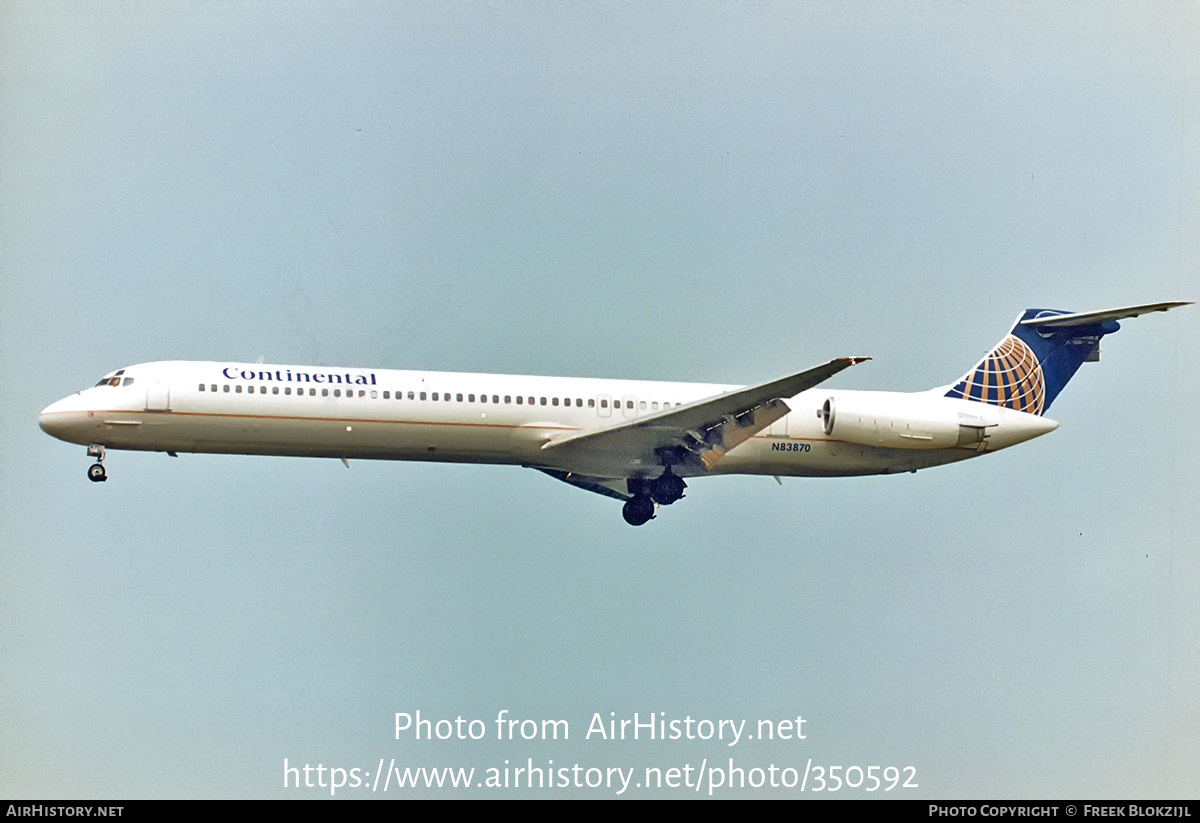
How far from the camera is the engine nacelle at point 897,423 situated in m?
32.4

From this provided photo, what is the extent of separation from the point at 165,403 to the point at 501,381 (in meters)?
6.49

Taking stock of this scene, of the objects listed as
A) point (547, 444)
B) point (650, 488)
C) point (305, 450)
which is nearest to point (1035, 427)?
point (650, 488)

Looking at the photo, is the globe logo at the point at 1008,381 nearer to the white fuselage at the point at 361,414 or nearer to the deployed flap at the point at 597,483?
the white fuselage at the point at 361,414

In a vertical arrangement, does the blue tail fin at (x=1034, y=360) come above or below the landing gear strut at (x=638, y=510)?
above

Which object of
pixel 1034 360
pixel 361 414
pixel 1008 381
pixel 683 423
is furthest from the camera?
pixel 1034 360

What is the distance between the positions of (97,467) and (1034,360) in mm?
20142

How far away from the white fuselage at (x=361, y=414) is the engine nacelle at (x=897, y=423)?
8 centimetres

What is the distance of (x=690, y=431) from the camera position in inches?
1231

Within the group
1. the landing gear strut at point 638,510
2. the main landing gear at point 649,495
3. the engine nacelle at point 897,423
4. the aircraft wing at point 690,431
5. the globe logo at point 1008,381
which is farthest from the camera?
the globe logo at point 1008,381

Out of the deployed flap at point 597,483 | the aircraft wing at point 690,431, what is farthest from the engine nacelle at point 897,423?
the deployed flap at point 597,483

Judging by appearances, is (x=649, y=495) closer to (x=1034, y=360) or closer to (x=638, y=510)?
(x=638, y=510)

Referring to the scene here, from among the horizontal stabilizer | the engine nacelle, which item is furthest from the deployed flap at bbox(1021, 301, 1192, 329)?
the horizontal stabilizer

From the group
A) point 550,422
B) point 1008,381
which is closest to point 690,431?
point 550,422
